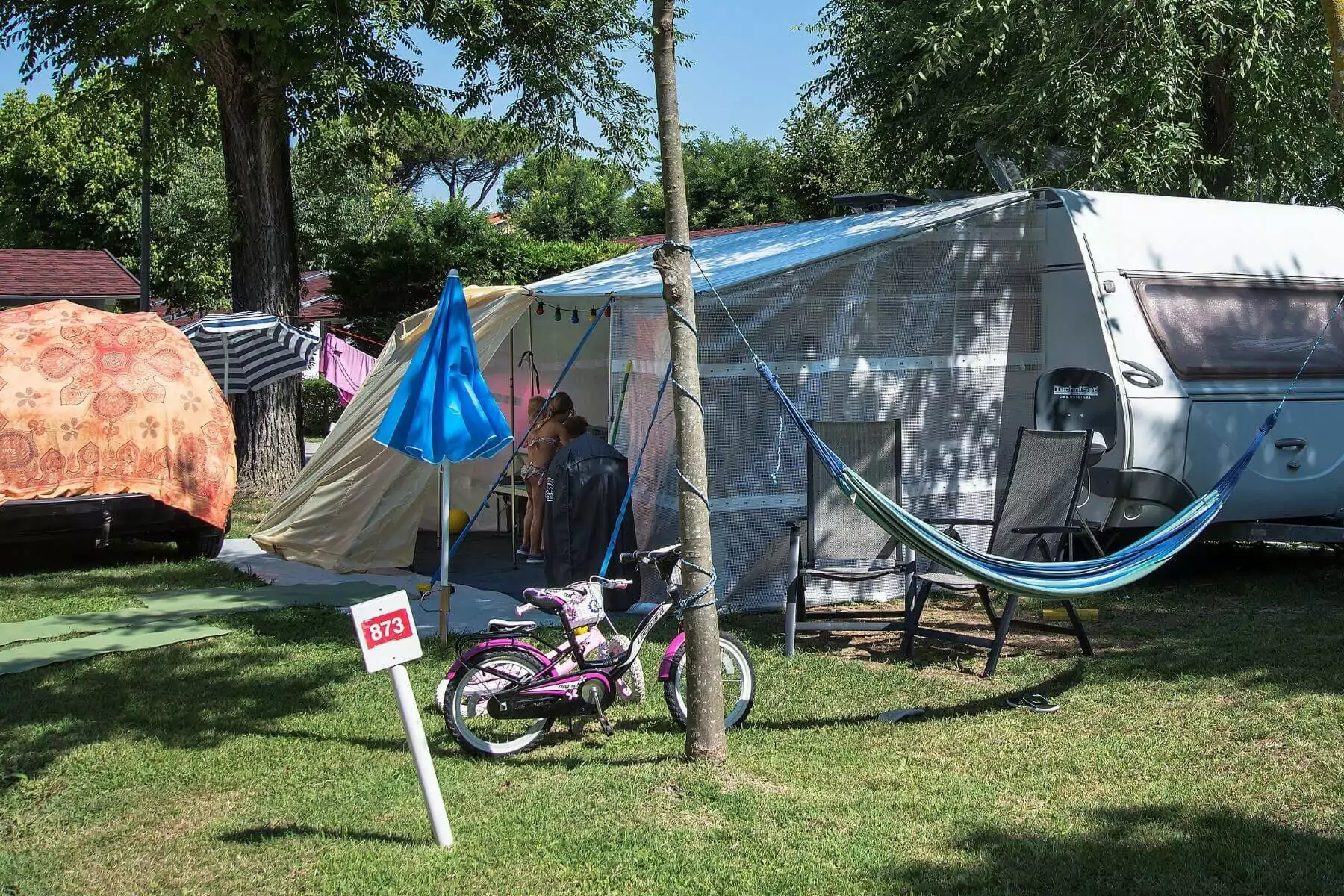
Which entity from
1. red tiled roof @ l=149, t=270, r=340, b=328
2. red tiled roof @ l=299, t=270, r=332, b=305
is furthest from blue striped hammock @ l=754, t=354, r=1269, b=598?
red tiled roof @ l=299, t=270, r=332, b=305

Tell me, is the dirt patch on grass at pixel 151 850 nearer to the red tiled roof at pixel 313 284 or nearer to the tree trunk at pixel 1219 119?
the tree trunk at pixel 1219 119

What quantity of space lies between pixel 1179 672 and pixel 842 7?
1410 cm

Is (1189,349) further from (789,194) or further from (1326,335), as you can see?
(789,194)

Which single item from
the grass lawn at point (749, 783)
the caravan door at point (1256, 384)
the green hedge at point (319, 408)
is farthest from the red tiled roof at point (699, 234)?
the green hedge at point (319, 408)

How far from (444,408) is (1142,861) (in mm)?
4678

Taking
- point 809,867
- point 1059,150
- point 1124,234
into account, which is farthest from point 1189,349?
point 809,867

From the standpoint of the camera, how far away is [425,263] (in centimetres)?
2369

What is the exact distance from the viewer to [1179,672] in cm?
640

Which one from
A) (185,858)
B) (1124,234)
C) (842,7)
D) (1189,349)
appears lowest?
(185,858)

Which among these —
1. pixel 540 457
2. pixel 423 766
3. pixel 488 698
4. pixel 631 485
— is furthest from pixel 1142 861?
pixel 540 457

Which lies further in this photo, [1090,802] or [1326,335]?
[1326,335]

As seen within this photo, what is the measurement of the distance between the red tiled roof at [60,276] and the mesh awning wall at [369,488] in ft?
64.2

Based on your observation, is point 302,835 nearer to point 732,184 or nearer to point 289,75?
point 289,75

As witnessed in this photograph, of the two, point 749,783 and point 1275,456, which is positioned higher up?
point 1275,456
